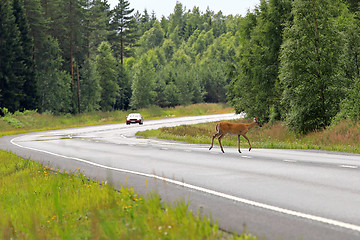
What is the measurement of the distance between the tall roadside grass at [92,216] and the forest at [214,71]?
63.0 feet

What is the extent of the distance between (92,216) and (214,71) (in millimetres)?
126491

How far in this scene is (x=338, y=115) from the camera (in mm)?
25594

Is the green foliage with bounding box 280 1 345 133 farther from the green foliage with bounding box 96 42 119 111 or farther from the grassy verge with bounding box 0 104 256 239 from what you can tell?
the green foliage with bounding box 96 42 119 111

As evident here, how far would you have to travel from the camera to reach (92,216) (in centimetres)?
542

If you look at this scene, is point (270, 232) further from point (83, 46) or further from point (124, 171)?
point (83, 46)

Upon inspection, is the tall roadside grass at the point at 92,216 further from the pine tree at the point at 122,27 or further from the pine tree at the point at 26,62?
the pine tree at the point at 122,27

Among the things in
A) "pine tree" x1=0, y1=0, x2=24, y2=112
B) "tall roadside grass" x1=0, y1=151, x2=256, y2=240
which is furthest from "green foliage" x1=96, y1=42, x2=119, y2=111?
"tall roadside grass" x1=0, y1=151, x2=256, y2=240

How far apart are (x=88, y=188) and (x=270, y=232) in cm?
505

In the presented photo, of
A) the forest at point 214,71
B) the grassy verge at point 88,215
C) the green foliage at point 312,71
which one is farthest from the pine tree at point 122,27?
the grassy verge at point 88,215

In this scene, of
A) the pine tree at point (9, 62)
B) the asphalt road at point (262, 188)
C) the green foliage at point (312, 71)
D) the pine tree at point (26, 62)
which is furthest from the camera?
the pine tree at point (26, 62)

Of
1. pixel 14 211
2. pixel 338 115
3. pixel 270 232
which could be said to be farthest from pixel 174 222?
pixel 338 115

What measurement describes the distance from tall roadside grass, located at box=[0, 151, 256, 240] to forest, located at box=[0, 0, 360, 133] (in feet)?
63.0

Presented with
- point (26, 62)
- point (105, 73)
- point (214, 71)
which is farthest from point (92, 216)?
point (214, 71)

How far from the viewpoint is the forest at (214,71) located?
27.8m
